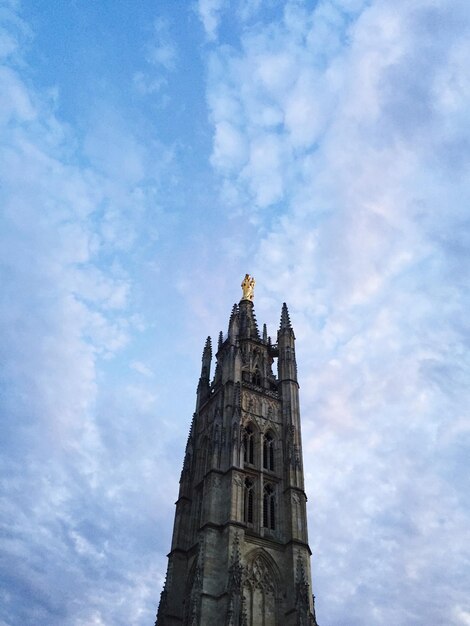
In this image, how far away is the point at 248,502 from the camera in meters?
44.1

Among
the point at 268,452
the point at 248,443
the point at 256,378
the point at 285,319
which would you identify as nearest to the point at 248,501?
the point at 248,443

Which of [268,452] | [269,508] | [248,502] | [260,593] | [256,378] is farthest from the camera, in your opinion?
[256,378]

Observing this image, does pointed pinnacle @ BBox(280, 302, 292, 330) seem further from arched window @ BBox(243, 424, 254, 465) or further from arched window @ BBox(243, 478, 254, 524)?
arched window @ BBox(243, 478, 254, 524)

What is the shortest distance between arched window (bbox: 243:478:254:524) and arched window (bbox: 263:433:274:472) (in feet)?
9.26

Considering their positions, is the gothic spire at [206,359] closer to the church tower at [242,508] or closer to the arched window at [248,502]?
the church tower at [242,508]

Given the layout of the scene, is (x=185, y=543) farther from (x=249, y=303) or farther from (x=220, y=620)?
(x=249, y=303)

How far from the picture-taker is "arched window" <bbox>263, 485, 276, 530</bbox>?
A: 43.9 metres

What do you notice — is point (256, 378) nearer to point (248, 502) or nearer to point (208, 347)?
point (208, 347)

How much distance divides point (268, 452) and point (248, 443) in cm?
198

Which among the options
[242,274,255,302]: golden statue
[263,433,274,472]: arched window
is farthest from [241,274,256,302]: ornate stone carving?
[263,433,274,472]: arched window

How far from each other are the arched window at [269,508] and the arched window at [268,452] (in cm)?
205

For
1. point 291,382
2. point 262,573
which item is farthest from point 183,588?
point 291,382

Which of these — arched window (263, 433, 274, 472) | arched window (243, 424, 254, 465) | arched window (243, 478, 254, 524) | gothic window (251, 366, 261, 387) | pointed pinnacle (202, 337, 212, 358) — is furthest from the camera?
pointed pinnacle (202, 337, 212, 358)

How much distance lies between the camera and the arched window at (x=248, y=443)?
47312mm
